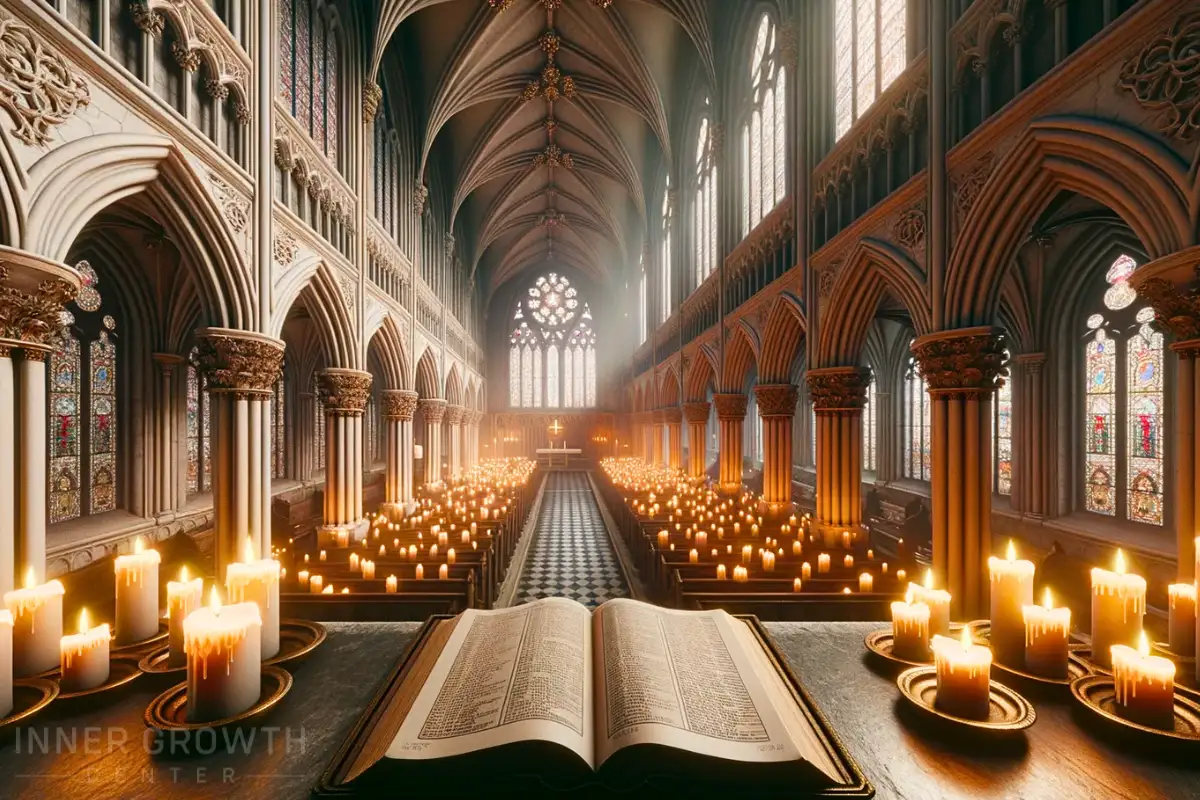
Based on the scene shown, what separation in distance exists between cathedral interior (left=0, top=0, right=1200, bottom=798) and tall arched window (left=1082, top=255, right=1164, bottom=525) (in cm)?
6

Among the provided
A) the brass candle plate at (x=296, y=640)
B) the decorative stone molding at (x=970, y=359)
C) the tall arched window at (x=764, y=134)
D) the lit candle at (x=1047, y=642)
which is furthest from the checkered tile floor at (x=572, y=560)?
the tall arched window at (x=764, y=134)

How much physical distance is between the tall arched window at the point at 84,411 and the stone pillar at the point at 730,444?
13.3m

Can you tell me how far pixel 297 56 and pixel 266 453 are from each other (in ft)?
22.0

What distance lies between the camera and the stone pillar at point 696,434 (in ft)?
62.6

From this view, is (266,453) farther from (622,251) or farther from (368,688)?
(622,251)

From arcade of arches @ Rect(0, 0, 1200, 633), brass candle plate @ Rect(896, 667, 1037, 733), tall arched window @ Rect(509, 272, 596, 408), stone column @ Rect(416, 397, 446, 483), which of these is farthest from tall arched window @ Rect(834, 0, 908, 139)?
tall arched window @ Rect(509, 272, 596, 408)

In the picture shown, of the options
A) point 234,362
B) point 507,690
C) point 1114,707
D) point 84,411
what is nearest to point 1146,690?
point 1114,707

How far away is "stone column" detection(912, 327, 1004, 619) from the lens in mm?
6090

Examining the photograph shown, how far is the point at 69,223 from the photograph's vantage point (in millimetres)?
4555

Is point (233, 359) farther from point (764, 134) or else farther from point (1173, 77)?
point (764, 134)

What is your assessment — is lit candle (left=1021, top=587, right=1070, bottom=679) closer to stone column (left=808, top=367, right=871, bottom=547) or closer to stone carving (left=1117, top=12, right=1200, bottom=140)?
stone carving (left=1117, top=12, right=1200, bottom=140)

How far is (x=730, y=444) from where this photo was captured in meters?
16.4

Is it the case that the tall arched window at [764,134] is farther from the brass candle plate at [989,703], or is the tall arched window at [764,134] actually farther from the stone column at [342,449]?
the brass candle plate at [989,703]

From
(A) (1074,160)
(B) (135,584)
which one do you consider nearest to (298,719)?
(B) (135,584)
